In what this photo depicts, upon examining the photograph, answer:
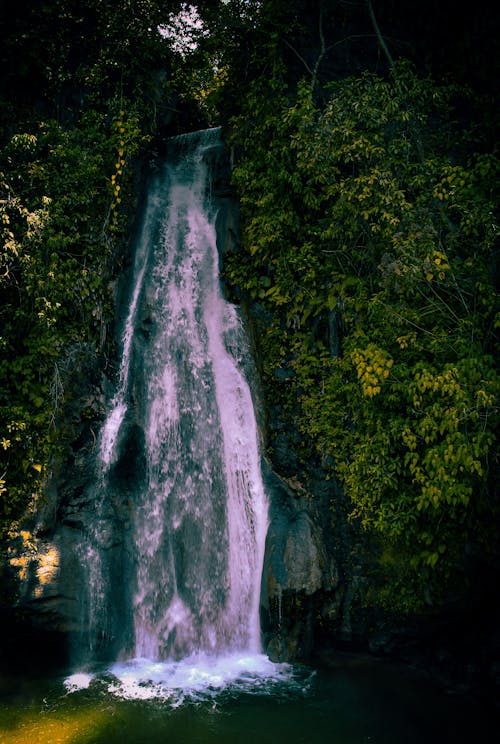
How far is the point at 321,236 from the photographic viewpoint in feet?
29.8

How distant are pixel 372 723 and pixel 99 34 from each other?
13.9 meters

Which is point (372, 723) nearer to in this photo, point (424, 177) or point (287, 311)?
point (287, 311)

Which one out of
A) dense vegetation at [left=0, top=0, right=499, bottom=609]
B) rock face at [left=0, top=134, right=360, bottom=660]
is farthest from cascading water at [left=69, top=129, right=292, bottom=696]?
dense vegetation at [left=0, top=0, right=499, bottom=609]

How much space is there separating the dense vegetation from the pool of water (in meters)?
1.49

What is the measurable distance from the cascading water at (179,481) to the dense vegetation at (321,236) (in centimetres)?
71

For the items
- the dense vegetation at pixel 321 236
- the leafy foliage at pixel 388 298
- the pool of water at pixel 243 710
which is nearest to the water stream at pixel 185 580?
the pool of water at pixel 243 710

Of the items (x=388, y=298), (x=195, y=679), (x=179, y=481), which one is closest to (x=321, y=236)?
(x=388, y=298)

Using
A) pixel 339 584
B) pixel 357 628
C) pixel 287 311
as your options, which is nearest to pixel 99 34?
pixel 287 311

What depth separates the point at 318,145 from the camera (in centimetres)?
845

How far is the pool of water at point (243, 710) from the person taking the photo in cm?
602

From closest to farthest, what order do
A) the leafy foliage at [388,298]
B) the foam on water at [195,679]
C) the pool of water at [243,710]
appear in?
the pool of water at [243,710] → the foam on water at [195,679] → the leafy foliage at [388,298]

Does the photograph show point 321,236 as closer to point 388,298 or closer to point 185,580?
point 388,298

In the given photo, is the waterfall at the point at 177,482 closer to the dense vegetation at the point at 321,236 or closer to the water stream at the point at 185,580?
the water stream at the point at 185,580

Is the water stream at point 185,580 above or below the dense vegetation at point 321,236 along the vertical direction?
below
